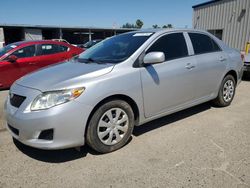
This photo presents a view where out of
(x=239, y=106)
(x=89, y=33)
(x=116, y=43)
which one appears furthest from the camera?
(x=89, y=33)

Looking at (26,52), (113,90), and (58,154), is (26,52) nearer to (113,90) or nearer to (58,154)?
(58,154)

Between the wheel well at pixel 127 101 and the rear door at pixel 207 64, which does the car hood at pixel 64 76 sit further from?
the rear door at pixel 207 64

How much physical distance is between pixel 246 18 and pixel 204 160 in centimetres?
1359

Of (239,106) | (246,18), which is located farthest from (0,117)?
(246,18)

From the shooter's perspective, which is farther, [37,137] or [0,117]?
[0,117]

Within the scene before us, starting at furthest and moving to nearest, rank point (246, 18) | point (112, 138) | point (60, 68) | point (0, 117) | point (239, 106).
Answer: point (246, 18) → point (239, 106) → point (0, 117) → point (60, 68) → point (112, 138)

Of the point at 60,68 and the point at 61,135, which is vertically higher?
the point at 60,68

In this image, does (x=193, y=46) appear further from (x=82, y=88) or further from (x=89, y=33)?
(x=89, y=33)

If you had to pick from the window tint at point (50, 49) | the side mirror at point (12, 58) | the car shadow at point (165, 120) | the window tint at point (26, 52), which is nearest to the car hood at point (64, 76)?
the car shadow at point (165, 120)

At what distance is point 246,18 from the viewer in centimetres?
1402

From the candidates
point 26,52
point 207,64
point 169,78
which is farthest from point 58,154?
point 26,52

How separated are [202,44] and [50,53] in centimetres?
490

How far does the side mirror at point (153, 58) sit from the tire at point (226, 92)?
6.86ft

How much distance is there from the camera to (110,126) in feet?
10.5
